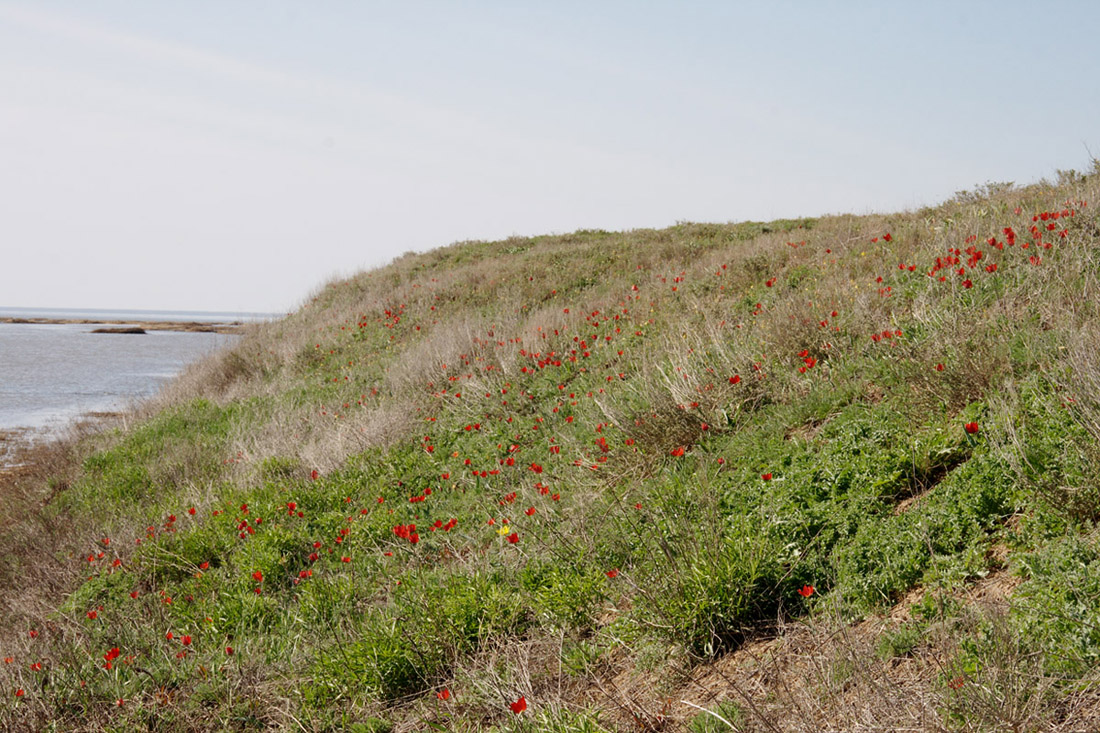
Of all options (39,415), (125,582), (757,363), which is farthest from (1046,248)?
(39,415)

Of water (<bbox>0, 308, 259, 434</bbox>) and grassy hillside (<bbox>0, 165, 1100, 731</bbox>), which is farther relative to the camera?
water (<bbox>0, 308, 259, 434</bbox>)

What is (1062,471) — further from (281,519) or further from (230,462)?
(230,462)

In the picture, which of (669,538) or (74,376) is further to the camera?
(74,376)

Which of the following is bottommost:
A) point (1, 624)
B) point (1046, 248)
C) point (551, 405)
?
point (1, 624)

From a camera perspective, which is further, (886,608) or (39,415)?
(39,415)

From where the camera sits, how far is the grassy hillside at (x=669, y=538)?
313 centimetres

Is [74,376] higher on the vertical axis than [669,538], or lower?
higher

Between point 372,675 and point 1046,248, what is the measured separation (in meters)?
7.09

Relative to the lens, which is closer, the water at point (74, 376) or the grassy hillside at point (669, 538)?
the grassy hillside at point (669, 538)

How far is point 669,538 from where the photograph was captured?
4.34 m

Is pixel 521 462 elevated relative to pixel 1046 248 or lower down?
lower down

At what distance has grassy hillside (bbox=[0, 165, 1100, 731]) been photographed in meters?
3.13

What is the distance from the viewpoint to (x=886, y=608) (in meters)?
3.46

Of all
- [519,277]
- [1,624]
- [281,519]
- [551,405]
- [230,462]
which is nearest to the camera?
[1,624]
